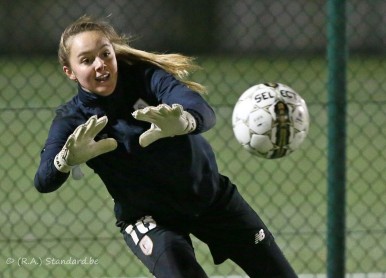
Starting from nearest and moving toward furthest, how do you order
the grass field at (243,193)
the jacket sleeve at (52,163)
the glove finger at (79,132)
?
1. the glove finger at (79,132)
2. the jacket sleeve at (52,163)
3. the grass field at (243,193)

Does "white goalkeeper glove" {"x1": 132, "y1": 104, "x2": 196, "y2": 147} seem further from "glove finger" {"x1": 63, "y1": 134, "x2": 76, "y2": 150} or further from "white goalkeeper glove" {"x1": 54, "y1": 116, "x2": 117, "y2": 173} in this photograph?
"glove finger" {"x1": 63, "y1": 134, "x2": 76, "y2": 150}

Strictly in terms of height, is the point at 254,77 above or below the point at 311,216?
below

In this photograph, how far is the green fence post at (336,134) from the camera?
4.38 meters

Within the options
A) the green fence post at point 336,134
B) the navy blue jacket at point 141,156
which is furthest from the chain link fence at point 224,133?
the navy blue jacket at point 141,156

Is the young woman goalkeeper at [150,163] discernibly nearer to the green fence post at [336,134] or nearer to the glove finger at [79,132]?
the glove finger at [79,132]

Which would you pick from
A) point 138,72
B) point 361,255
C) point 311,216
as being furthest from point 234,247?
point 311,216

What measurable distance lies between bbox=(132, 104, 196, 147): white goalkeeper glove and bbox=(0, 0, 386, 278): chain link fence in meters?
1.90

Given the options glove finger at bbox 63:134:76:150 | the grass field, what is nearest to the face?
glove finger at bbox 63:134:76:150

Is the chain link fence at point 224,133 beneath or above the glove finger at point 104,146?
beneath

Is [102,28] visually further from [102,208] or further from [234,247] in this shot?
[102,208]

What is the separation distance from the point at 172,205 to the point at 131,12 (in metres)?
8.89

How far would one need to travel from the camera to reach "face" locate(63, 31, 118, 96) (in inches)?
155

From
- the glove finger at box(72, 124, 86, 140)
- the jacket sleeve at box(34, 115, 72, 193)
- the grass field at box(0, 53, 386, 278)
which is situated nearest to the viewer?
the glove finger at box(72, 124, 86, 140)

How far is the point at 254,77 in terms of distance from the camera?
1162cm
